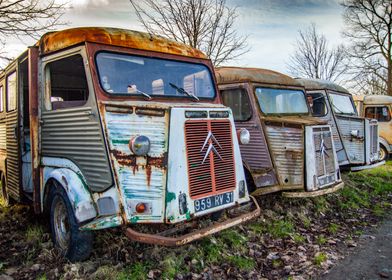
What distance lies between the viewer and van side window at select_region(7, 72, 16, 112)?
219 inches

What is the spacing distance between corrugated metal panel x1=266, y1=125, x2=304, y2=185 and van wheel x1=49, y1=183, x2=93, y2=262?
341 centimetres

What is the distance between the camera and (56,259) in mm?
4145

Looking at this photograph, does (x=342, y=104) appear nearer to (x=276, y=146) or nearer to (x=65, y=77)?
(x=276, y=146)

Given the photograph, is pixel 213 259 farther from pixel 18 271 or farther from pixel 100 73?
pixel 100 73

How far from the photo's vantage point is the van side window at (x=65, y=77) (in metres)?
4.27

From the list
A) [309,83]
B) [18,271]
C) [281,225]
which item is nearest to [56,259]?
[18,271]

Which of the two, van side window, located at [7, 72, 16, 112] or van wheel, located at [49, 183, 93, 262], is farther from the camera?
van side window, located at [7, 72, 16, 112]

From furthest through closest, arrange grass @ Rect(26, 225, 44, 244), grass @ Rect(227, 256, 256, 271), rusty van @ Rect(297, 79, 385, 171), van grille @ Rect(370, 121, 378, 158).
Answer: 1. van grille @ Rect(370, 121, 378, 158)
2. rusty van @ Rect(297, 79, 385, 171)
3. grass @ Rect(26, 225, 44, 244)
4. grass @ Rect(227, 256, 256, 271)

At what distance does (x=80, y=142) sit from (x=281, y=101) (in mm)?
4138

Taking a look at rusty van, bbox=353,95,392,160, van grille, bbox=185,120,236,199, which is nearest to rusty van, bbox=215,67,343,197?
van grille, bbox=185,120,236,199

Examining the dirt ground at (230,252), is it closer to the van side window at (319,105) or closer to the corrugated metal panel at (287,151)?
the corrugated metal panel at (287,151)

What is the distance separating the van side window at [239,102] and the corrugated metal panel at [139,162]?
283 centimetres

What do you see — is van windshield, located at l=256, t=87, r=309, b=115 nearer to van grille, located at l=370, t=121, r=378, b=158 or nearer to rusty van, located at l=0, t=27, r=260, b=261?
rusty van, located at l=0, t=27, r=260, b=261

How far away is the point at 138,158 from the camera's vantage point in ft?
12.2
